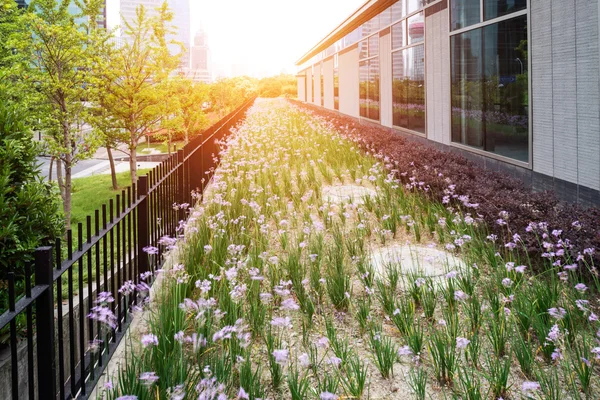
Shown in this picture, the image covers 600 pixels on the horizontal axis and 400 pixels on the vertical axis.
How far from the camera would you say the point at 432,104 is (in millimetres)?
13102

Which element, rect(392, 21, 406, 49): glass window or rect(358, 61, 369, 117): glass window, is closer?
rect(392, 21, 406, 49): glass window

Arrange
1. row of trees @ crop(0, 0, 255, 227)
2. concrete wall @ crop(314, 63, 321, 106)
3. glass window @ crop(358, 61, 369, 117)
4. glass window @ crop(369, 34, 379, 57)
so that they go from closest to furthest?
row of trees @ crop(0, 0, 255, 227) → glass window @ crop(369, 34, 379, 57) → glass window @ crop(358, 61, 369, 117) → concrete wall @ crop(314, 63, 321, 106)

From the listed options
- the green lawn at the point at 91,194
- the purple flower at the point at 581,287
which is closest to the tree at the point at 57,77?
the green lawn at the point at 91,194

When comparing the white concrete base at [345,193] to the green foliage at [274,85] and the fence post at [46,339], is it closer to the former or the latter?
the fence post at [46,339]

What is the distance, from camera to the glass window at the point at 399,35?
50.4 feet

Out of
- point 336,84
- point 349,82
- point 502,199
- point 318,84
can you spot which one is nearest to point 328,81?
point 336,84

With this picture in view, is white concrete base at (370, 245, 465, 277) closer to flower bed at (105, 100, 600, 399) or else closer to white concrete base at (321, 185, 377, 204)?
flower bed at (105, 100, 600, 399)

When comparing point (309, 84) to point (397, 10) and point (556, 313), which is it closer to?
point (397, 10)

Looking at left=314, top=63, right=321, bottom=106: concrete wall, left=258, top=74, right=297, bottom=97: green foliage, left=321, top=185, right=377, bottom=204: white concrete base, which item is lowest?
left=321, top=185, right=377, bottom=204: white concrete base

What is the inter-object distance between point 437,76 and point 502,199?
723 cm

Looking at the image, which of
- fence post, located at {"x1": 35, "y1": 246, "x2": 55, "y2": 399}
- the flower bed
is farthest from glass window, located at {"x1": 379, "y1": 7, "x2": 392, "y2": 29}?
fence post, located at {"x1": 35, "y1": 246, "x2": 55, "y2": 399}

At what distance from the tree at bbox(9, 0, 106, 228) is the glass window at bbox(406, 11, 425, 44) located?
8.62 m

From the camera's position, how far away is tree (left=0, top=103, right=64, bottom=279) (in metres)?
3.96

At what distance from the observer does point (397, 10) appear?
16.0 metres
